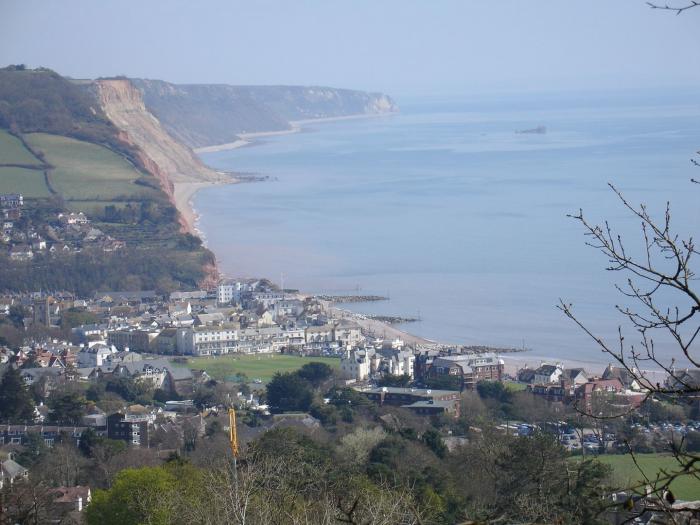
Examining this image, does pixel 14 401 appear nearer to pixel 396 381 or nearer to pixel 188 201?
pixel 396 381

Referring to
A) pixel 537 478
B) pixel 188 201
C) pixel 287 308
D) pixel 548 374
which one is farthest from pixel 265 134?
pixel 537 478

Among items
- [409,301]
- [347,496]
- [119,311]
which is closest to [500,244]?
[409,301]

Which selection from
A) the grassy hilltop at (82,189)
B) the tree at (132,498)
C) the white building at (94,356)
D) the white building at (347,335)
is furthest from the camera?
the grassy hilltop at (82,189)

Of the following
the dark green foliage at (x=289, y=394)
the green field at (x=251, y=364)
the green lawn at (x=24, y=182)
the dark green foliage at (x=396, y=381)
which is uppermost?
the green lawn at (x=24, y=182)

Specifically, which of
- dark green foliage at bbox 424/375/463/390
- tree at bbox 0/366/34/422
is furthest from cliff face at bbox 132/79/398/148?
tree at bbox 0/366/34/422

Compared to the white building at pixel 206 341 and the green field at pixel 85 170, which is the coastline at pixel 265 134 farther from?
the white building at pixel 206 341

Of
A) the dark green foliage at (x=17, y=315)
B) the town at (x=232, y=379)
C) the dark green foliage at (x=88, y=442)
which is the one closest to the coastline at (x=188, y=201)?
the town at (x=232, y=379)
